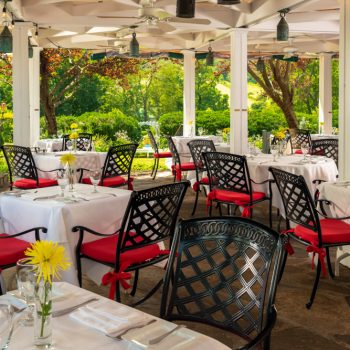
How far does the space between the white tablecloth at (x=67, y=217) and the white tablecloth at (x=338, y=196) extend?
1.66 metres

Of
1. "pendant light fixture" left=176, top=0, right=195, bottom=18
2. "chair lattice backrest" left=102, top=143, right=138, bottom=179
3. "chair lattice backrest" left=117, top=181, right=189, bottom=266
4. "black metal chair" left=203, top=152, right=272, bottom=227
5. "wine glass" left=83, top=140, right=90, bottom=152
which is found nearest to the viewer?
"chair lattice backrest" left=117, top=181, right=189, bottom=266

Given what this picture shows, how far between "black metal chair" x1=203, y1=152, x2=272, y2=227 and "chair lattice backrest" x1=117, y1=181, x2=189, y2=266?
2250 mm

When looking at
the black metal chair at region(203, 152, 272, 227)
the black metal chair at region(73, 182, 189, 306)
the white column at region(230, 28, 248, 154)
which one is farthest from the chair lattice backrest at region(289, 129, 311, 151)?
the black metal chair at region(73, 182, 189, 306)

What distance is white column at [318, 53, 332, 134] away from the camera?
14.2 meters

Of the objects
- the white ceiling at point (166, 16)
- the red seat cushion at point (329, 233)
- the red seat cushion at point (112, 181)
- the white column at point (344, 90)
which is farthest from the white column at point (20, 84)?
the red seat cushion at point (329, 233)

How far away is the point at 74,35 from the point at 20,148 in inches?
230

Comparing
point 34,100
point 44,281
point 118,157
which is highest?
point 34,100

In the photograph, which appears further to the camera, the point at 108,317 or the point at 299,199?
the point at 299,199

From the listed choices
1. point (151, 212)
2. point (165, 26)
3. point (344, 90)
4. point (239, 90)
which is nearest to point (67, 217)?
point (151, 212)

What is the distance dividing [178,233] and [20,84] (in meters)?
7.30

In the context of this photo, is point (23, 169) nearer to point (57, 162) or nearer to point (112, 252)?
point (57, 162)

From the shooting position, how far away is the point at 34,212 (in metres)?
4.12

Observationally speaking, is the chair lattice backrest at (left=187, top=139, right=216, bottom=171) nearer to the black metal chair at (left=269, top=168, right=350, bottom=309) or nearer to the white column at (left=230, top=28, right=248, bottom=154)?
the white column at (left=230, top=28, right=248, bottom=154)

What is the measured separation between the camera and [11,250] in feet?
12.9
